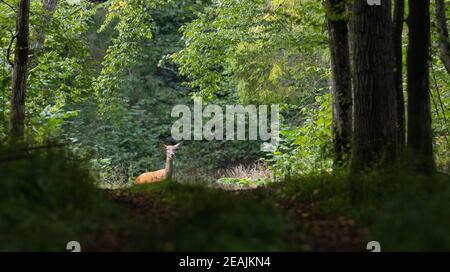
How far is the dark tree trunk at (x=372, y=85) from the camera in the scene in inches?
315

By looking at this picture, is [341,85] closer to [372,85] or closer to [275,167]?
[372,85]

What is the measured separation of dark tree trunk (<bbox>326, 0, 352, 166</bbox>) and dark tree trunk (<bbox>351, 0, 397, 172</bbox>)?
4.03 ft

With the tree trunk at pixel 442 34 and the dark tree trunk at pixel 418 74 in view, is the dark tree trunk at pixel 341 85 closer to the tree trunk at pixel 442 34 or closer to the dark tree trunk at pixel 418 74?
the dark tree trunk at pixel 418 74

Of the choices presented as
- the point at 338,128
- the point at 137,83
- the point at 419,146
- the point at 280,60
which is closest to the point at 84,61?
the point at 280,60

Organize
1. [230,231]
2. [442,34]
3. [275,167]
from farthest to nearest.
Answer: [275,167] < [442,34] < [230,231]

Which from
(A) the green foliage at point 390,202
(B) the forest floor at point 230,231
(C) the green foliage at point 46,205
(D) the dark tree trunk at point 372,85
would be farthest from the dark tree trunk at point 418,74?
(C) the green foliage at point 46,205

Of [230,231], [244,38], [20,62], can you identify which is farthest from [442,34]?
[230,231]

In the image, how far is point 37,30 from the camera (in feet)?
42.5

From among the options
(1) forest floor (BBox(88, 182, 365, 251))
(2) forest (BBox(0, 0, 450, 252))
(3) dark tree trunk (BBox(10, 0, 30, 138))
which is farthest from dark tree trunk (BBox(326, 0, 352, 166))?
(3) dark tree trunk (BBox(10, 0, 30, 138))

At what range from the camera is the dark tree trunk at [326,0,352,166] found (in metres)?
9.52

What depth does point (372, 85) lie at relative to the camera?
26.5 ft

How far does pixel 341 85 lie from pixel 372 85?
5.34 ft

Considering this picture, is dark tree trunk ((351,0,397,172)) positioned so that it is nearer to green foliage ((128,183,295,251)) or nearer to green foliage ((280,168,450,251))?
green foliage ((280,168,450,251))
